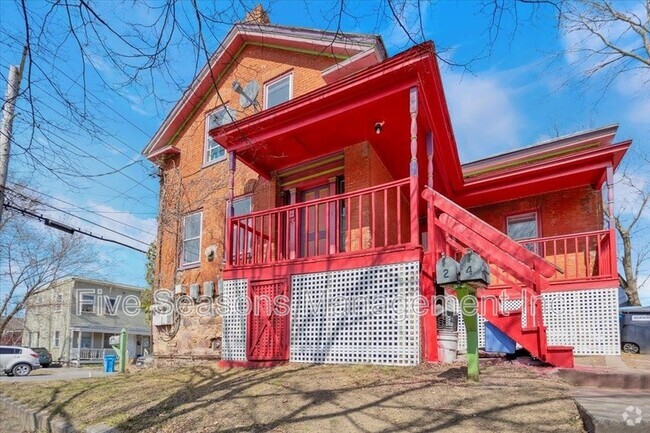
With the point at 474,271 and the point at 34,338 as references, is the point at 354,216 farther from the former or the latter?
the point at 34,338

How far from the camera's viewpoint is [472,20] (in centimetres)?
351

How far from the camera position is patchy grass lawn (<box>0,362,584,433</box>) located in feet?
12.1

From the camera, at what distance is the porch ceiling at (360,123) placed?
7.21 meters

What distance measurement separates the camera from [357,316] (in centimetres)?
702

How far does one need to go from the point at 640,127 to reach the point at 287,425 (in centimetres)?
2021

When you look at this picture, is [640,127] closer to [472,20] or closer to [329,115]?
[329,115]

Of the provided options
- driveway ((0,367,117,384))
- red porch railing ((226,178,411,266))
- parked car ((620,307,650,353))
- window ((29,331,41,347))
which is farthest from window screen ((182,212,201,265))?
window ((29,331,41,347))

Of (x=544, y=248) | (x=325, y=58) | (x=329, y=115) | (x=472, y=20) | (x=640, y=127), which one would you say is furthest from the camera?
(x=640, y=127)

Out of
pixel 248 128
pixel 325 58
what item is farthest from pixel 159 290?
pixel 325 58

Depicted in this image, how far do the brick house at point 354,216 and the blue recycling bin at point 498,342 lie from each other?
0.38 meters

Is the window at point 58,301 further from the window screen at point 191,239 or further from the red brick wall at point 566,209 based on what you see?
the red brick wall at point 566,209

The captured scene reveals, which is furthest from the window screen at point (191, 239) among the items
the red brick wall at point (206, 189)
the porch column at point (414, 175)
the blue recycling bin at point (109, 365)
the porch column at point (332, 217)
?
the porch column at point (414, 175)

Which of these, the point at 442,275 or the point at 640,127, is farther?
the point at 640,127

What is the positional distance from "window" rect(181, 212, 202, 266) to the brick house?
0.06m
